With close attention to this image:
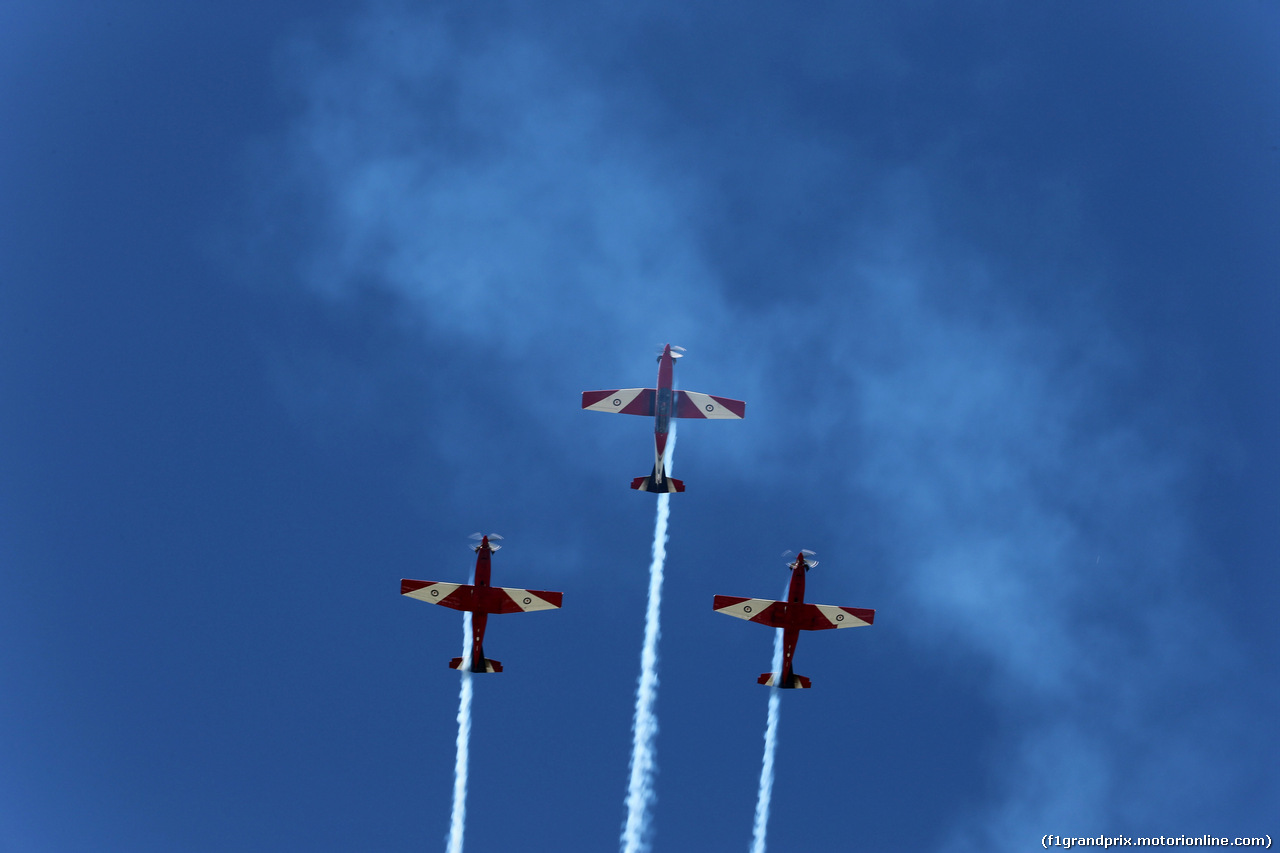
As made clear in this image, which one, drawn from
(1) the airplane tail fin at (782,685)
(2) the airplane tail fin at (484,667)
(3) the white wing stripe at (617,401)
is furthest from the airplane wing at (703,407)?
(2) the airplane tail fin at (484,667)

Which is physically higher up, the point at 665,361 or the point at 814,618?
the point at 665,361

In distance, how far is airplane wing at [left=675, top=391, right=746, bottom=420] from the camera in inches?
2781

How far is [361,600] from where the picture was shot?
12275 cm

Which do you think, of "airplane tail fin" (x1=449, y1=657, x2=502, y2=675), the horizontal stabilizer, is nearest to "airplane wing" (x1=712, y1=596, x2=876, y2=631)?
the horizontal stabilizer

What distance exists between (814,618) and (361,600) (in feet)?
209

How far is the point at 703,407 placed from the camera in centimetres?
7088

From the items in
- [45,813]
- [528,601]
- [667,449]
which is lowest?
[45,813]

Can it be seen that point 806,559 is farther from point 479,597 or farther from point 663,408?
point 479,597

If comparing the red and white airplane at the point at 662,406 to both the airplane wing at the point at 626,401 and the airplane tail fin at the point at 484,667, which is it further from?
the airplane tail fin at the point at 484,667

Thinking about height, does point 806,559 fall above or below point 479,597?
above

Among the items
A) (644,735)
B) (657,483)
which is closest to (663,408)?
(657,483)

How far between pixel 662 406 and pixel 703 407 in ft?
7.02

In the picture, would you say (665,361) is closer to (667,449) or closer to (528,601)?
(667,449)

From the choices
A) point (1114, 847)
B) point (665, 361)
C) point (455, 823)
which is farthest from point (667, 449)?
point (1114, 847)
